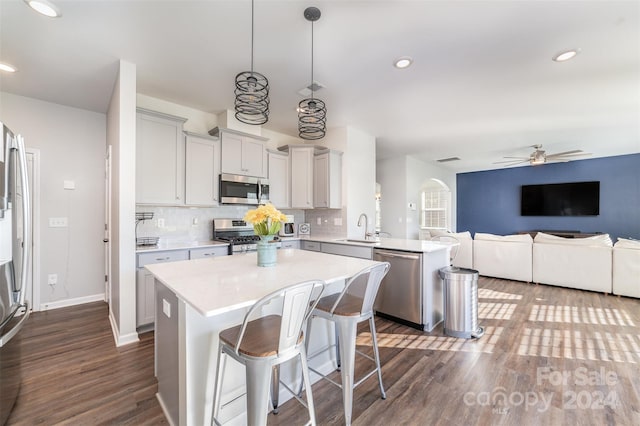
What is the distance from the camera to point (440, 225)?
880 cm

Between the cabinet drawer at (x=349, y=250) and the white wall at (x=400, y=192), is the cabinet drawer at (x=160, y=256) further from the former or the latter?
the white wall at (x=400, y=192)

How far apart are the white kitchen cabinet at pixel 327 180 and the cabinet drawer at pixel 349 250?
2.45 feet

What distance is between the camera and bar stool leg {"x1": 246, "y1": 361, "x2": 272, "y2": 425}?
3.80ft

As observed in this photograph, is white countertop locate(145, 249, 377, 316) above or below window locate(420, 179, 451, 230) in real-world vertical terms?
below

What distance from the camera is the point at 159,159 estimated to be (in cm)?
320

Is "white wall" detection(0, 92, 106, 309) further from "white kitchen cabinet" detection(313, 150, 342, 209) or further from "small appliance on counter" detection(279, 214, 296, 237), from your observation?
"white kitchen cabinet" detection(313, 150, 342, 209)

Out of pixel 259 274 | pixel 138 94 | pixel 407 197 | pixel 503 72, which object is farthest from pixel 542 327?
pixel 138 94

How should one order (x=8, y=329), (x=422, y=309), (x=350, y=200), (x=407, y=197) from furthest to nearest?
(x=407, y=197) → (x=350, y=200) → (x=422, y=309) → (x=8, y=329)

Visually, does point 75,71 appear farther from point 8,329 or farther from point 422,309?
point 422,309

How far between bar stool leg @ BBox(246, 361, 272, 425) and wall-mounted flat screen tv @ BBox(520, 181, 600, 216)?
9165 millimetres

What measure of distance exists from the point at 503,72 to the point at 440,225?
6579 millimetres

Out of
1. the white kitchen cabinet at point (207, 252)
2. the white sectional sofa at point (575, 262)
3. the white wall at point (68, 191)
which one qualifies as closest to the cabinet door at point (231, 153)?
the white kitchen cabinet at point (207, 252)

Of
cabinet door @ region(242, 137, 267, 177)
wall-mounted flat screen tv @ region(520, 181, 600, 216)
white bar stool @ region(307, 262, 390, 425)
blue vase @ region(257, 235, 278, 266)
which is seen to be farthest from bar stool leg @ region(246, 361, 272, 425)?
wall-mounted flat screen tv @ region(520, 181, 600, 216)

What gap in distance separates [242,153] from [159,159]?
1111mm
